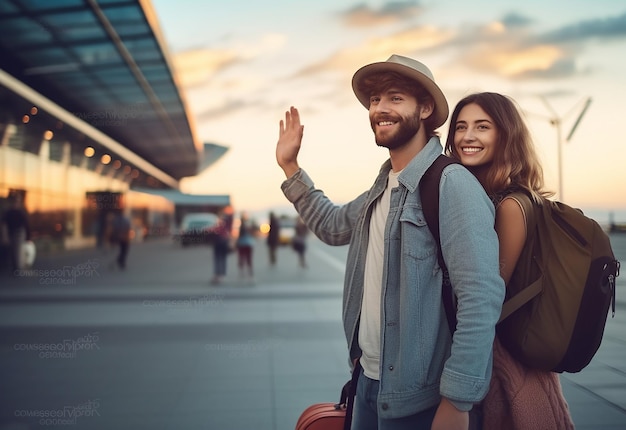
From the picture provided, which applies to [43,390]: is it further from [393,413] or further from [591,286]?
[591,286]

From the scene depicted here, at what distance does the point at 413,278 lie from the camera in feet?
6.28

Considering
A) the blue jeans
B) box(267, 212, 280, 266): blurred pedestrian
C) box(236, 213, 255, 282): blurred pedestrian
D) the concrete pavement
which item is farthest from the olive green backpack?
box(267, 212, 280, 266): blurred pedestrian

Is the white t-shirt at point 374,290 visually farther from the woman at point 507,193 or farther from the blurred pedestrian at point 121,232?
the blurred pedestrian at point 121,232

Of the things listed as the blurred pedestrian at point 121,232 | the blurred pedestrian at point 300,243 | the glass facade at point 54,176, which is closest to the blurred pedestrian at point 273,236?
the blurred pedestrian at point 300,243

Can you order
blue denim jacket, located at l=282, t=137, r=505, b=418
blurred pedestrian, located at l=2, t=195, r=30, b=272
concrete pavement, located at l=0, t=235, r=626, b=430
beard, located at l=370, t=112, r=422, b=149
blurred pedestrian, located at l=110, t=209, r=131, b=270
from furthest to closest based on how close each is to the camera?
blurred pedestrian, located at l=110, t=209, r=131, b=270 → blurred pedestrian, located at l=2, t=195, r=30, b=272 → concrete pavement, located at l=0, t=235, r=626, b=430 → beard, located at l=370, t=112, r=422, b=149 → blue denim jacket, located at l=282, t=137, r=505, b=418

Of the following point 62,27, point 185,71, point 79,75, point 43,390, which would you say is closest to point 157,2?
point 62,27

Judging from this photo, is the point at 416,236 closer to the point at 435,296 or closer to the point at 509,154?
the point at 435,296

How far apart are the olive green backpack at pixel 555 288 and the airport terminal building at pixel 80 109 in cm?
781

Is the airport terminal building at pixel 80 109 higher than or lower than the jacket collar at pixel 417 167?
higher

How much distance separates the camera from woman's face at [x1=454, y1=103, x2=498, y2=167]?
2.33 meters

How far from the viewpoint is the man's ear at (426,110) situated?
2.19m

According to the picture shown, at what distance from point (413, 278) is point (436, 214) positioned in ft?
0.72

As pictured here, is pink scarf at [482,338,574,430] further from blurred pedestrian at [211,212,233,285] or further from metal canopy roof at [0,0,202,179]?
blurred pedestrian at [211,212,233,285]

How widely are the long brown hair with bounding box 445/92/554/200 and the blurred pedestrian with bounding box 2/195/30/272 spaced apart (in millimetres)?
13920
